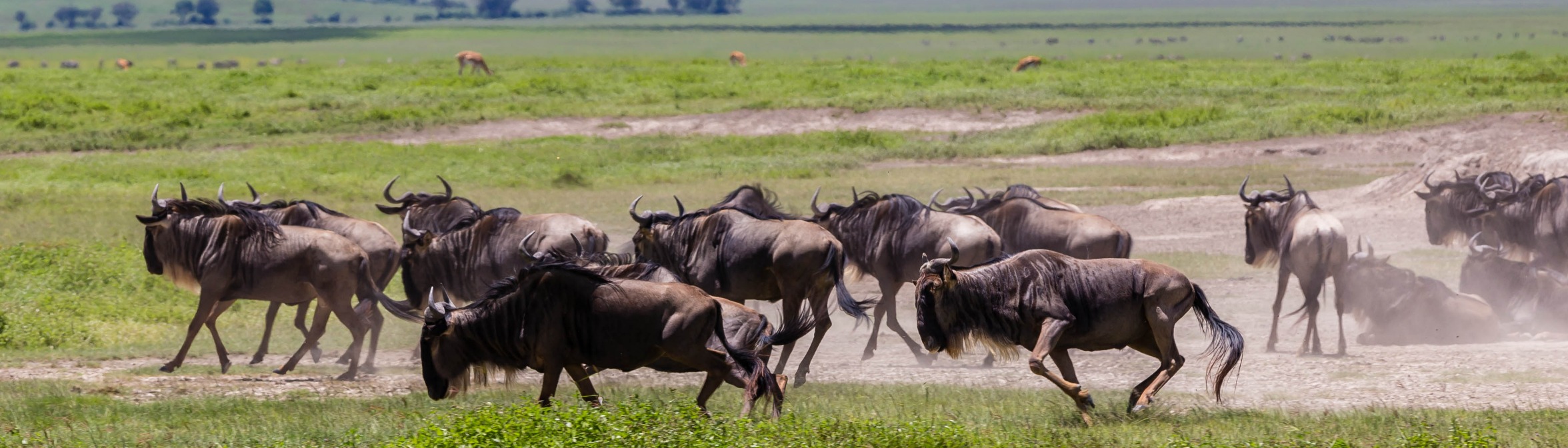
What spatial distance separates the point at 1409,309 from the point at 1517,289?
5.26ft

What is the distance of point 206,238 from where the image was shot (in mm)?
11180

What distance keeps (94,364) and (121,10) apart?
18682 centimetres

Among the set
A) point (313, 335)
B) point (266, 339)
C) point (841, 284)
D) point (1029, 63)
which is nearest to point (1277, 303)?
point (841, 284)

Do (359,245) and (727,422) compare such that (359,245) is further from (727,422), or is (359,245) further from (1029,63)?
(1029,63)

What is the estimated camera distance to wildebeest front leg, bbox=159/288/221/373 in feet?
35.5

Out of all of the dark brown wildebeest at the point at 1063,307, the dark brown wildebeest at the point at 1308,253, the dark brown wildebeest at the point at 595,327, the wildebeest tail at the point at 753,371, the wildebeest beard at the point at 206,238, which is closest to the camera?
the wildebeest tail at the point at 753,371

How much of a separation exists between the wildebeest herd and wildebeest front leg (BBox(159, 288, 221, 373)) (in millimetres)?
20

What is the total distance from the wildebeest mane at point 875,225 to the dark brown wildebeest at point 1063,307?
387cm

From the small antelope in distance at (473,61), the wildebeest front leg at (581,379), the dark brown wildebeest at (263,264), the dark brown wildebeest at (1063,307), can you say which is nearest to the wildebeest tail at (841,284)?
the dark brown wildebeest at (1063,307)

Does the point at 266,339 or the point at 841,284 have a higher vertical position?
the point at 841,284

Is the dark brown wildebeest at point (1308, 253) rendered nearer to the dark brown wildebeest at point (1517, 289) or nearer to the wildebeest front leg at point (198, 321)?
the dark brown wildebeest at point (1517, 289)

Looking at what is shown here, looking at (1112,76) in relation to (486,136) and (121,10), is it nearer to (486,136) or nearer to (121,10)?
(486,136)

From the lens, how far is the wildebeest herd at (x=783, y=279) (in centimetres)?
777

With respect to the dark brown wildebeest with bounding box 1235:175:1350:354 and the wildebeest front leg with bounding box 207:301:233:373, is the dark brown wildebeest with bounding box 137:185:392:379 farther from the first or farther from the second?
the dark brown wildebeest with bounding box 1235:175:1350:354
